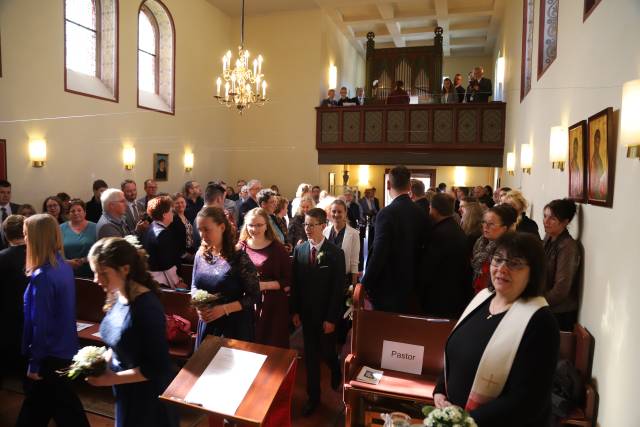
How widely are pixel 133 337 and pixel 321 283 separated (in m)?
1.72

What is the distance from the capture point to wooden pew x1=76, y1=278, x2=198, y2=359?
3822 mm

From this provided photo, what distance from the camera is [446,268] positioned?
3.76 metres

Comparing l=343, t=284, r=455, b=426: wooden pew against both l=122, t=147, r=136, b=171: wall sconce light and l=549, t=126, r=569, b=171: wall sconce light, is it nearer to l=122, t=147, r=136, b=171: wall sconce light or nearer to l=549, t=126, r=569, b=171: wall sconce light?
l=549, t=126, r=569, b=171: wall sconce light

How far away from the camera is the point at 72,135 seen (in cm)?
862

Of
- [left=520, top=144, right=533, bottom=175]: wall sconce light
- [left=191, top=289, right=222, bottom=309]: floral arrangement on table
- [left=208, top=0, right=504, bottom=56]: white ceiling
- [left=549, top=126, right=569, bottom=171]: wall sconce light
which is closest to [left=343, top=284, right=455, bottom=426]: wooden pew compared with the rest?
[left=191, top=289, right=222, bottom=309]: floral arrangement on table

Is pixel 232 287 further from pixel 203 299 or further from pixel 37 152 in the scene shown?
pixel 37 152

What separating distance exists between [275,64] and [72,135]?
6536 millimetres

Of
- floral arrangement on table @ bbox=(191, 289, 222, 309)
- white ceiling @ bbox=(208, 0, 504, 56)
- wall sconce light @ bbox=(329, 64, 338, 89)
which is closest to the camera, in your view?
floral arrangement on table @ bbox=(191, 289, 222, 309)

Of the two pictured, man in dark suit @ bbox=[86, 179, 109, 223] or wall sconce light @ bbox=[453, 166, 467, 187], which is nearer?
man in dark suit @ bbox=[86, 179, 109, 223]

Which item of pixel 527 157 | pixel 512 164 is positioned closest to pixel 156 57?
pixel 512 164

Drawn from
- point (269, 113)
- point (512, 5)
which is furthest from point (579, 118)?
point (269, 113)

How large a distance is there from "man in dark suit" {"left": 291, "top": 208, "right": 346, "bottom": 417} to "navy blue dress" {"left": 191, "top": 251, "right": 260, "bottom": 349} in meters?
0.72

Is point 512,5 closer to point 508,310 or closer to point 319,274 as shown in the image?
point 319,274

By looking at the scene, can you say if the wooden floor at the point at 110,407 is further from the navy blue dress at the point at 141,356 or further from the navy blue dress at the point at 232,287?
the navy blue dress at the point at 141,356
